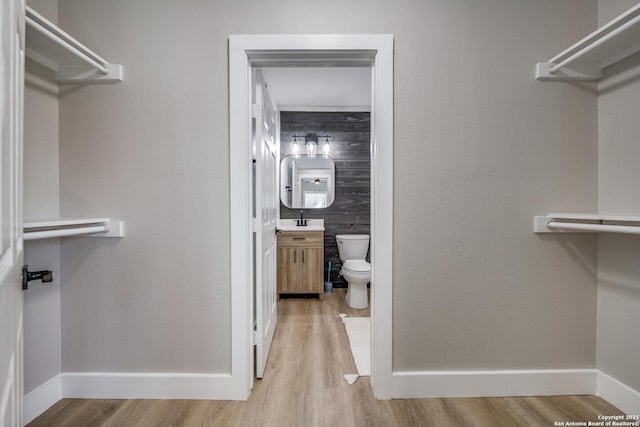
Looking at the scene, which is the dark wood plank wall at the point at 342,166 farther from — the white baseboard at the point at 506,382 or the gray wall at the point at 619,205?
the gray wall at the point at 619,205

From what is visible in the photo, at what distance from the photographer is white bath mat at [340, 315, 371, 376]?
198 cm

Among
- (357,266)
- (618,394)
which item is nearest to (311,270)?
(357,266)

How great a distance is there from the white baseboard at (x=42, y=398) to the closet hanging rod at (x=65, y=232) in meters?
0.82

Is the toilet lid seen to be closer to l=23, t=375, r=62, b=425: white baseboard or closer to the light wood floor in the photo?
the light wood floor

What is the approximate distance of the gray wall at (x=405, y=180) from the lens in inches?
63.3

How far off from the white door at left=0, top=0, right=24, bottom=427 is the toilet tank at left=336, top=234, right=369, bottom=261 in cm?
→ 295

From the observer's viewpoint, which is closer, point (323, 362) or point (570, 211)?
point (570, 211)

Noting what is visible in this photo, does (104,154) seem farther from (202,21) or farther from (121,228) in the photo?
(202,21)

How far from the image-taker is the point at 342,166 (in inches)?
157

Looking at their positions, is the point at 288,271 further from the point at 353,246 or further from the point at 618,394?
the point at 618,394

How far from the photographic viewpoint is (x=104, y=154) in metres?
1.62

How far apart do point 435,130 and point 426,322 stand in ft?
3.47

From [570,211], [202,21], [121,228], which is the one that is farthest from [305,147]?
[570,211]

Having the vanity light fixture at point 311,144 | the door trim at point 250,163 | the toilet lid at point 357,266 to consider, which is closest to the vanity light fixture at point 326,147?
the vanity light fixture at point 311,144
